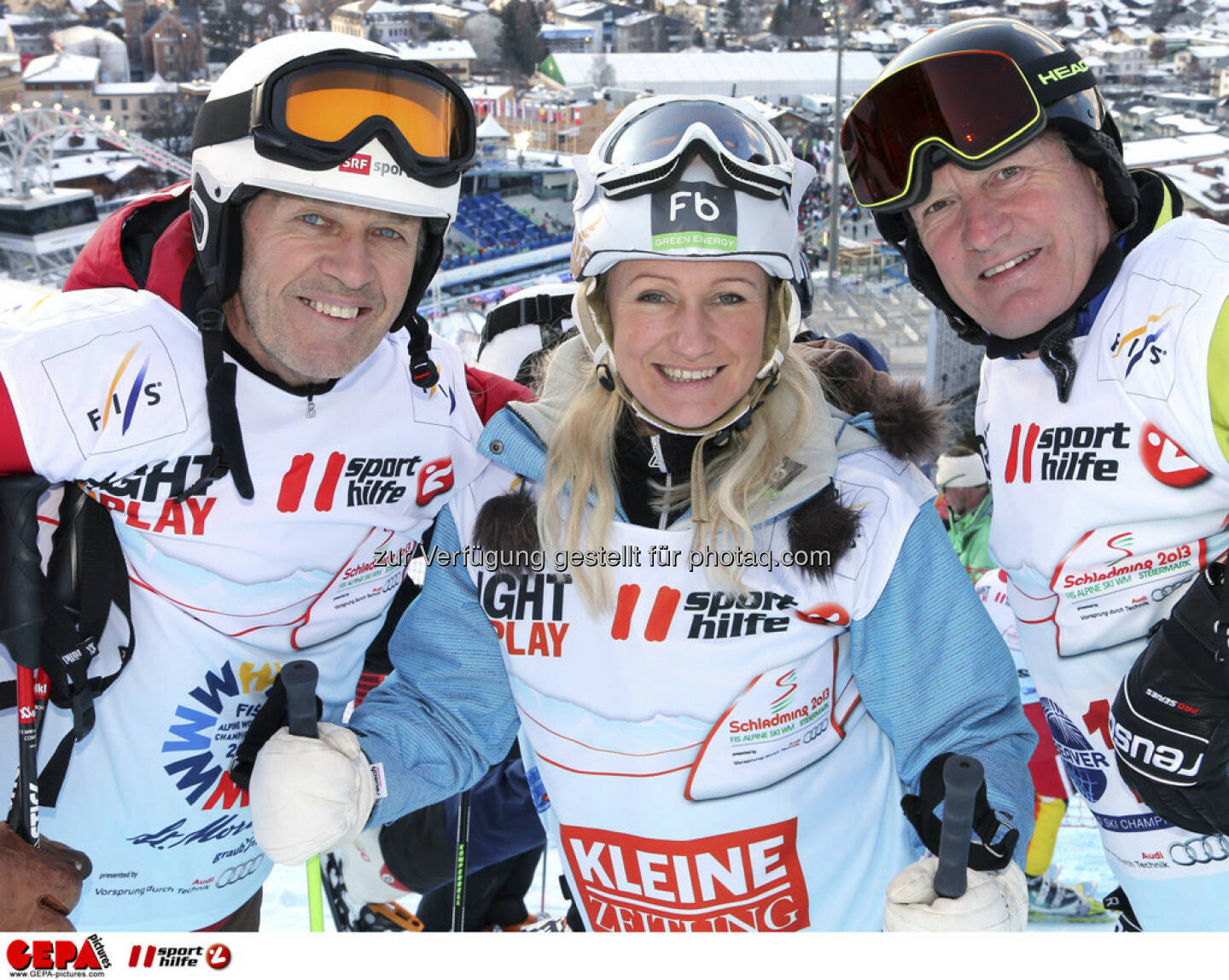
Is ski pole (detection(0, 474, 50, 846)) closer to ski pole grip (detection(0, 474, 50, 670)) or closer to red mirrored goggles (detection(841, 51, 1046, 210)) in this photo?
ski pole grip (detection(0, 474, 50, 670))

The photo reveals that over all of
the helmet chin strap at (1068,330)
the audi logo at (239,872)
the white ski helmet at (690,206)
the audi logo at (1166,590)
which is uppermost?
the white ski helmet at (690,206)

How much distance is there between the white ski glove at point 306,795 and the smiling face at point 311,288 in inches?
30.8

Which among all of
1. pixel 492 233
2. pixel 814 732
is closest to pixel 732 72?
pixel 492 233

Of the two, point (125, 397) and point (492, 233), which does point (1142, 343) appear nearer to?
point (125, 397)

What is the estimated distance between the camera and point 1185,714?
192 centimetres

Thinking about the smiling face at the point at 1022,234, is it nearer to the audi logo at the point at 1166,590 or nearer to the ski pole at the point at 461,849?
the audi logo at the point at 1166,590

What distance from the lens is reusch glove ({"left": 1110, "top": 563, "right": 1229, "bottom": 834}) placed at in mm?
1869

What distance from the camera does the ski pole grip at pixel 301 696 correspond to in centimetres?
188

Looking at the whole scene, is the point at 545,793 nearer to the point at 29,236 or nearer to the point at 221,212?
the point at 221,212

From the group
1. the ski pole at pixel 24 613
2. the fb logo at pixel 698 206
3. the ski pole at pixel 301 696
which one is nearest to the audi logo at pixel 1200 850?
the fb logo at pixel 698 206

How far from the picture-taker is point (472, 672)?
2.15 metres

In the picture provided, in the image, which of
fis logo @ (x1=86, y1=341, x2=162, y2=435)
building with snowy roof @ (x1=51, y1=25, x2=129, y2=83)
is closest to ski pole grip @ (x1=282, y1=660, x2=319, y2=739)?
fis logo @ (x1=86, y1=341, x2=162, y2=435)

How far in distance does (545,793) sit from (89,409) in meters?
1.21

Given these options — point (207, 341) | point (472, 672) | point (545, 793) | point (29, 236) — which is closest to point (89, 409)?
point (207, 341)
